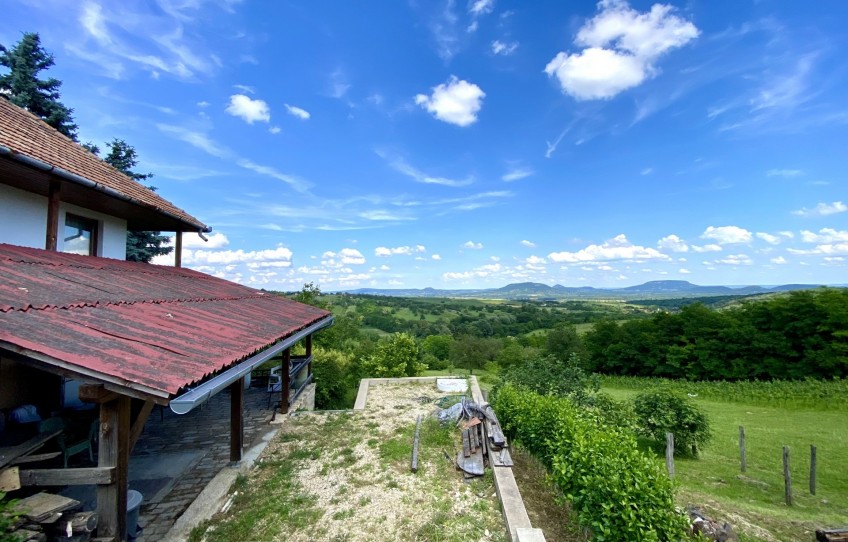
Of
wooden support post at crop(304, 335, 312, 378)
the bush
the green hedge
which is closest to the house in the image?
wooden support post at crop(304, 335, 312, 378)

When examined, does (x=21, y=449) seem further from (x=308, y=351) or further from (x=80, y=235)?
(x=308, y=351)

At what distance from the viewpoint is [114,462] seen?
287 centimetres

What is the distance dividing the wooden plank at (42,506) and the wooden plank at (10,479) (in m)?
0.13

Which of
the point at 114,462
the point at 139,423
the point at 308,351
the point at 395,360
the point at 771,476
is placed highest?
the point at 139,423

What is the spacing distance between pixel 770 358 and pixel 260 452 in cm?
3917

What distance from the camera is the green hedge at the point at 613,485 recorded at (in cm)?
357

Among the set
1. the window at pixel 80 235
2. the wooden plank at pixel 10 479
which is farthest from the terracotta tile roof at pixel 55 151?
the wooden plank at pixel 10 479

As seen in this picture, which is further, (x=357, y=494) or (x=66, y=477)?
(x=357, y=494)

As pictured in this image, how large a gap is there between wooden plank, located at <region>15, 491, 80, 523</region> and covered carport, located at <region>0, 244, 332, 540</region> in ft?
0.35

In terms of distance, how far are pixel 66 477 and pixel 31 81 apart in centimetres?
1811

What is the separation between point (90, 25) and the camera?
7.89 metres

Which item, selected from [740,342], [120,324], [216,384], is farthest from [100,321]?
[740,342]

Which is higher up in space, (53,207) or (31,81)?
(31,81)

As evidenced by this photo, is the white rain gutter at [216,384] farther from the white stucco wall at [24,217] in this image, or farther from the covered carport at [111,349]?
the white stucco wall at [24,217]
